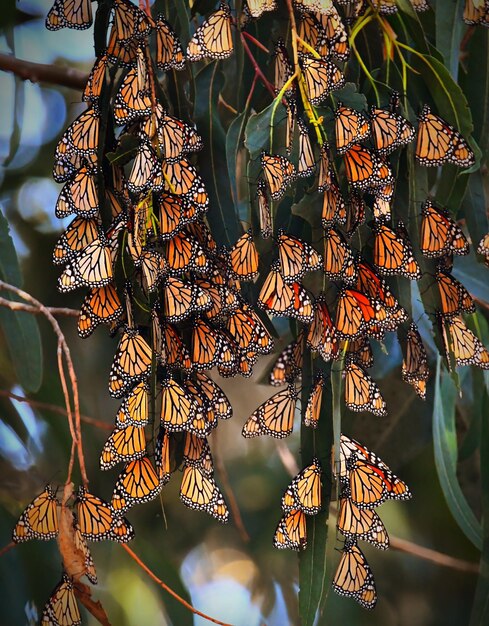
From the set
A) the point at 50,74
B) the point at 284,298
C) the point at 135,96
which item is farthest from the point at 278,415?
the point at 50,74

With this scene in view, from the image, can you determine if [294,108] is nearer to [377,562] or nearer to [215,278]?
[215,278]

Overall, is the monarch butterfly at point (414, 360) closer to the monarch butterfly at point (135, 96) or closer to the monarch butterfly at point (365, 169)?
the monarch butterfly at point (365, 169)

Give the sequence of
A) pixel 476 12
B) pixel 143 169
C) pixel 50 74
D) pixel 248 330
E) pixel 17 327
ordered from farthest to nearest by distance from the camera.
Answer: pixel 50 74
pixel 17 327
pixel 476 12
pixel 248 330
pixel 143 169

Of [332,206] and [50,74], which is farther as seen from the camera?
[50,74]

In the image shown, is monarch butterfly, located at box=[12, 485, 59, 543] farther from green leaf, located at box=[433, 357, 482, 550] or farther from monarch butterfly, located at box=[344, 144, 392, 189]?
green leaf, located at box=[433, 357, 482, 550]

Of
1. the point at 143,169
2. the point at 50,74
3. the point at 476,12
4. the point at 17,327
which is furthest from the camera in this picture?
the point at 50,74

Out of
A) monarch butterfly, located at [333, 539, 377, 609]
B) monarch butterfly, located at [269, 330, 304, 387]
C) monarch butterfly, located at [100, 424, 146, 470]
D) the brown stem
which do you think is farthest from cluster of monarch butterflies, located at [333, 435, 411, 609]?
the brown stem

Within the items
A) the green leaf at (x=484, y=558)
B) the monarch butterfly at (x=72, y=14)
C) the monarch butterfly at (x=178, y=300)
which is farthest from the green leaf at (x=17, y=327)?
the green leaf at (x=484, y=558)

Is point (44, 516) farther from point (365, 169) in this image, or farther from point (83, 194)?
point (365, 169)
